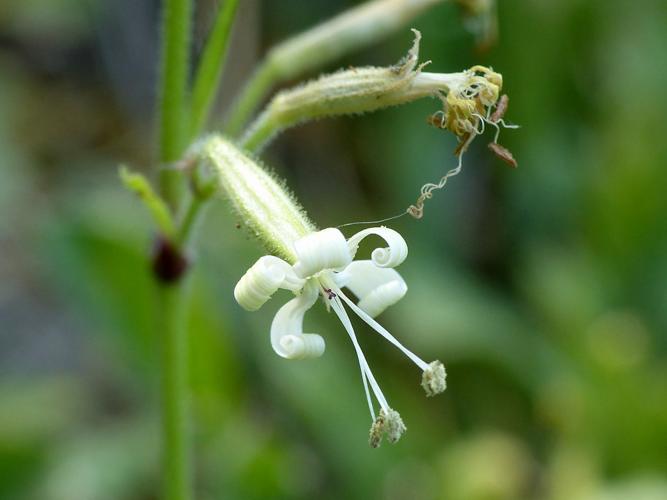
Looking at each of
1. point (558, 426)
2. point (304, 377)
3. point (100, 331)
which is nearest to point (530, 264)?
point (558, 426)

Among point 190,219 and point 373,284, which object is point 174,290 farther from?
point 373,284

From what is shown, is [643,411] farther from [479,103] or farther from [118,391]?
[118,391]

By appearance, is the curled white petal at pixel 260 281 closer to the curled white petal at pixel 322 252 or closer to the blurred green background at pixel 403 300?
the curled white petal at pixel 322 252

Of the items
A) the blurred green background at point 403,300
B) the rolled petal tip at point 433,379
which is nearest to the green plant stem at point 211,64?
the rolled petal tip at point 433,379

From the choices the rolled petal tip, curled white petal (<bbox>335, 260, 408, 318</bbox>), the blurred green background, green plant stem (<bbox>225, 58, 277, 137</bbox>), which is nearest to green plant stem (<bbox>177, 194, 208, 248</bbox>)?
green plant stem (<bbox>225, 58, 277, 137</bbox>)

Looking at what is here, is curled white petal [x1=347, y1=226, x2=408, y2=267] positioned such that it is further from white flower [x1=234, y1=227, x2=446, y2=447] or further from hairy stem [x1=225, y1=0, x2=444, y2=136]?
hairy stem [x1=225, y1=0, x2=444, y2=136]

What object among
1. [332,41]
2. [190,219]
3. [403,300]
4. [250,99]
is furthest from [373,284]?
[403,300]

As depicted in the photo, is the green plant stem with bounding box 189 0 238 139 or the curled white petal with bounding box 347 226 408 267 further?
the green plant stem with bounding box 189 0 238 139
